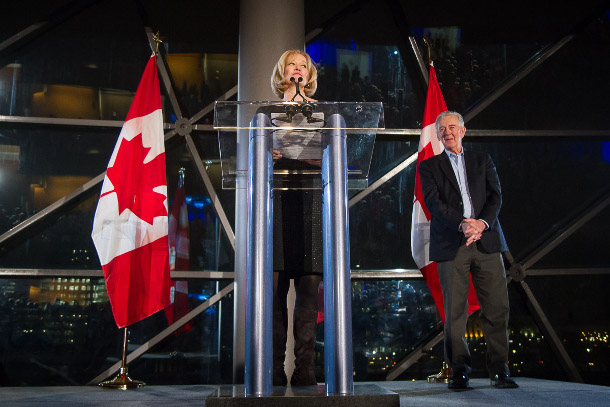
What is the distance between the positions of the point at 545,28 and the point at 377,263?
9.29ft

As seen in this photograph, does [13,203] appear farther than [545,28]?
No

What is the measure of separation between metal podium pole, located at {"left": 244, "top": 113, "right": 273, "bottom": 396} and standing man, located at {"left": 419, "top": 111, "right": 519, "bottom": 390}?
1479 mm

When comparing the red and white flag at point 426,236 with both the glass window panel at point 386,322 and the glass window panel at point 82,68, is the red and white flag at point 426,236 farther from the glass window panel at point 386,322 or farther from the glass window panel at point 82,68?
the glass window panel at point 82,68

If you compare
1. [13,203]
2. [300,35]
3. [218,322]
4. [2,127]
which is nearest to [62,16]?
[2,127]

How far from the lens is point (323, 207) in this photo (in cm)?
198

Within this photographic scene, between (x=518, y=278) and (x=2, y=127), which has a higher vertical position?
(x=2, y=127)

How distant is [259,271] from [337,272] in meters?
0.26

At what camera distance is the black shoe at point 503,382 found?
292 cm

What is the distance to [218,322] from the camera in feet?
15.1

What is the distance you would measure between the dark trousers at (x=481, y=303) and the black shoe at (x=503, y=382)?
0.03 meters

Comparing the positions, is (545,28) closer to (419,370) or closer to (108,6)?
(419,370)

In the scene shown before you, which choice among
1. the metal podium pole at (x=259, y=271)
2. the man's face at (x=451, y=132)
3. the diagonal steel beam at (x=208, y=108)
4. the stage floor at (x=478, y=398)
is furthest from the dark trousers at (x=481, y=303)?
the diagonal steel beam at (x=208, y=108)


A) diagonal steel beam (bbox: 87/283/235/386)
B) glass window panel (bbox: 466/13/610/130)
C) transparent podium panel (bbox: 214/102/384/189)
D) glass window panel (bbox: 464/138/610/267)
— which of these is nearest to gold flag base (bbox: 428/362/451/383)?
glass window panel (bbox: 464/138/610/267)

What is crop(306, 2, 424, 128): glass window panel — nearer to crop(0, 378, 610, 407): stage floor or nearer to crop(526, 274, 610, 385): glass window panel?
crop(526, 274, 610, 385): glass window panel
